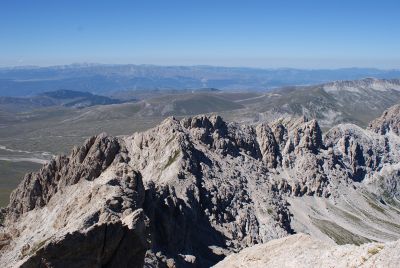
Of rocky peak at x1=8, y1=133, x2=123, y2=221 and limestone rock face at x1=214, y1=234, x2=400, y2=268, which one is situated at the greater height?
limestone rock face at x1=214, y1=234, x2=400, y2=268

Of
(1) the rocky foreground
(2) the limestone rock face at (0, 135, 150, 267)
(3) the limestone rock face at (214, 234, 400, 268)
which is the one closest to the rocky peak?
(2) the limestone rock face at (0, 135, 150, 267)

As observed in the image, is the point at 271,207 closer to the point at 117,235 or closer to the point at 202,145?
the point at 202,145

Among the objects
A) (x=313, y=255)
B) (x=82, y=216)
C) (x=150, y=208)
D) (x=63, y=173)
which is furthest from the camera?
(x=63, y=173)

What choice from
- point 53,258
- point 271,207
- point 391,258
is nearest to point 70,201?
point 53,258

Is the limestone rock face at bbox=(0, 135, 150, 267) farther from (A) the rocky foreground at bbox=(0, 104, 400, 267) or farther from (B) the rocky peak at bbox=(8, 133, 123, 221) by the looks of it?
(A) the rocky foreground at bbox=(0, 104, 400, 267)

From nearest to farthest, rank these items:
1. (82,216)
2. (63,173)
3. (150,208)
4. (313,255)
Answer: (313,255) → (82,216) → (150,208) → (63,173)

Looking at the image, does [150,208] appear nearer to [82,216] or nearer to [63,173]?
[82,216]

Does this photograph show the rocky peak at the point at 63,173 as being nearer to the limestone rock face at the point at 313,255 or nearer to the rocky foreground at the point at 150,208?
the rocky foreground at the point at 150,208

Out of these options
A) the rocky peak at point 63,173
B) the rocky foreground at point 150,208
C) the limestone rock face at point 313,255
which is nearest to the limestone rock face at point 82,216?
the rocky peak at point 63,173

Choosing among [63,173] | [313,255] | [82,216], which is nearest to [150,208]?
[82,216]
